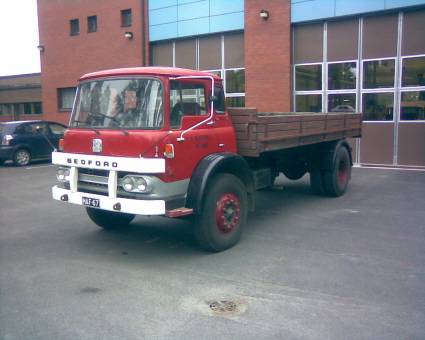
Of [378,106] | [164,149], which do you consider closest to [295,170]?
[164,149]

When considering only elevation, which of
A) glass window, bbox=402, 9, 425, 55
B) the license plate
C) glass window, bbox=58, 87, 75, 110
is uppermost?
glass window, bbox=402, 9, 425, 55

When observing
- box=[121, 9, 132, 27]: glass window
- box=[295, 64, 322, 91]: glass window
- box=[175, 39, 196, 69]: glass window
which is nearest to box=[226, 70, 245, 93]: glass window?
box=[175, 39, 196, 69]: glass window

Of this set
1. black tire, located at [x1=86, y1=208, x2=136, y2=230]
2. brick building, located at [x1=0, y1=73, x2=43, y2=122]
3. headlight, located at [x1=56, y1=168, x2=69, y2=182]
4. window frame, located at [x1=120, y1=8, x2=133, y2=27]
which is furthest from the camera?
brick building, located at [x1=0, y1=73, x2=43, y2=122]

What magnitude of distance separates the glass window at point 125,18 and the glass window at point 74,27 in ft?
10.1

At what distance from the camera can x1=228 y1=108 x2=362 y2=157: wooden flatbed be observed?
268 inches

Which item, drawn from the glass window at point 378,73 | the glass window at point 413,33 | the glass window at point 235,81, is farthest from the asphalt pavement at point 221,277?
the glass window at point 235,81

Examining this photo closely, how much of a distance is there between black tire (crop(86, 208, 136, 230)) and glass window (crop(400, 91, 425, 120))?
9607 mm

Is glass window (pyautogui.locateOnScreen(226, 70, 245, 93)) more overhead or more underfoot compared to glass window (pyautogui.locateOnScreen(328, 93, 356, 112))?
more overhead

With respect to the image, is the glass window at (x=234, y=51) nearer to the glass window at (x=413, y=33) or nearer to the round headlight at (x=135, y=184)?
the glass window at (x=413, y=33)

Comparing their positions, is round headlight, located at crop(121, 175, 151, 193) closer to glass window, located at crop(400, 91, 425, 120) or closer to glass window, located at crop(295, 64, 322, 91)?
glass window, located at crop(400, 91, 425, 120)

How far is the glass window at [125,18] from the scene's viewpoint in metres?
20.2

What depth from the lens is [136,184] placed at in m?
5.66

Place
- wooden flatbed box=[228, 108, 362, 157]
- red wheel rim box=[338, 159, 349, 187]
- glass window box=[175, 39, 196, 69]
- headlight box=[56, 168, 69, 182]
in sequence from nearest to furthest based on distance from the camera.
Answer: headlight box=[56, 168, 69, 182] < wooden flatbed box=[228, 108, 362, 157] < red wheel rim box=[338, 159, 349, 187] < glass window box=[175, 39, 196, 69]

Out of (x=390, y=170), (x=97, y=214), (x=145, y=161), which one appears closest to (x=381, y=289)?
(x=145, y=161)
